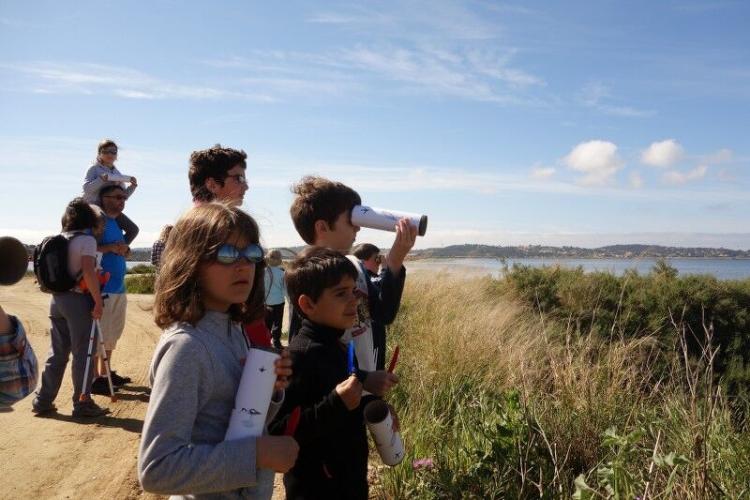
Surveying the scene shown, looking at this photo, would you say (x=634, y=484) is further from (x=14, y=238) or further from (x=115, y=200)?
(x=115, y=200)

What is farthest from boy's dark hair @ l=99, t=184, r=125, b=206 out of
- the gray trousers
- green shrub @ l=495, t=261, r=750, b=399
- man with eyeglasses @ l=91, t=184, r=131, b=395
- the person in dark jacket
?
green shrub @ l=495, t=261, r=750, b=399

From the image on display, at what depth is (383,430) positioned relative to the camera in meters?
2.50

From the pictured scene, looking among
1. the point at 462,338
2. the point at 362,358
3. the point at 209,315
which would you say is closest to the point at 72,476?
the point at 362,358

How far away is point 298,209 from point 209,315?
1240 mm

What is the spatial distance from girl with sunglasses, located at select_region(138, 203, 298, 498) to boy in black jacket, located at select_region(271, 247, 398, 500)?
206 millimetres

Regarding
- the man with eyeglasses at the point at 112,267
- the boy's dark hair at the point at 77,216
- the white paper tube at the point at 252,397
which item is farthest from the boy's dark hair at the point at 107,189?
the white paper tube at the point at 252,397

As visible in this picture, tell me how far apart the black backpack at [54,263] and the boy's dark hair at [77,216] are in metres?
0.10

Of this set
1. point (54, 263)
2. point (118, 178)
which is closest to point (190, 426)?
point (54, 263)

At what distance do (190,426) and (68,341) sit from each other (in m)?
4.52

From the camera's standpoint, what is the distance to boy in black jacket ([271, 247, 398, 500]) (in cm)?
224

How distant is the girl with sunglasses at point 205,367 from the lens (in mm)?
1704

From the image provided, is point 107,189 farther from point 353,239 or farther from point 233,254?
point 233,254

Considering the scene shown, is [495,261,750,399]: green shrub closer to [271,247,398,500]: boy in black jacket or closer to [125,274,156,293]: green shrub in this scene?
[271,247,398,500]: boy in black jacket

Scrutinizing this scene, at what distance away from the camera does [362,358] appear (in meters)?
2.89
